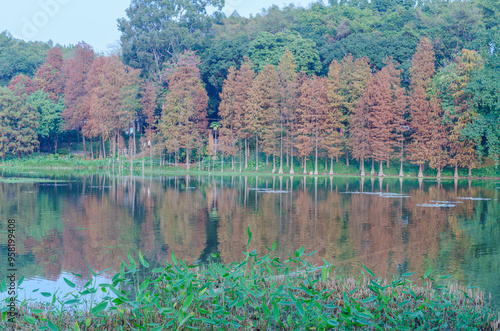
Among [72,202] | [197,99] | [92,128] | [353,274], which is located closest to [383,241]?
[353,274]

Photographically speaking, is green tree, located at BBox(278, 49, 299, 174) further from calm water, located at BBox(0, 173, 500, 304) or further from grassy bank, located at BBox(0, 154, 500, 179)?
→ calm water, located at BBox(0, 173, 500, 304)

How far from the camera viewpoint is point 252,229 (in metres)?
15.1

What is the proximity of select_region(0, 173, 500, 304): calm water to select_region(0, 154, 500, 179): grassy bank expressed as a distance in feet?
61.4

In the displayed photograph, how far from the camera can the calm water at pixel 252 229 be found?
10.5m

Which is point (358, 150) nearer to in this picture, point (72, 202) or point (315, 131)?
point (315, 131)

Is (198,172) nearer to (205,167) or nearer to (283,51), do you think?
(205,167)

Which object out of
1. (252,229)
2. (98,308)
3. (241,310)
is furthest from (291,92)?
(98,308)

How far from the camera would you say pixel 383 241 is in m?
13.3

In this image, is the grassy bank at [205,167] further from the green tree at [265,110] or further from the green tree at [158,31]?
the green tree at [158,31]

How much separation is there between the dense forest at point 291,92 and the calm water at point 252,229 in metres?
17.9

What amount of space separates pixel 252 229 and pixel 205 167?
36.1m

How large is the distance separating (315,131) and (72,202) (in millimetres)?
29093

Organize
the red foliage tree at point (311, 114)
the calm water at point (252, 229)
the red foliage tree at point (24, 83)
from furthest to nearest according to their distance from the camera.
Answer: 1. the red foliage tree at point (24, 83)
2. the red foliage tree at point (311, 114)
3. the calm water at point (252, 229)

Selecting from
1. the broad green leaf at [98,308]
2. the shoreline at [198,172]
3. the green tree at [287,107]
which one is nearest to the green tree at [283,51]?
the green tree at [287,107]
